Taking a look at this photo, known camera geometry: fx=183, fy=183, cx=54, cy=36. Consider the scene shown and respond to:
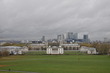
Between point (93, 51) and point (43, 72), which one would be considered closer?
point (43, 72)

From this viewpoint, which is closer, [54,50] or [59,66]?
[59,66]

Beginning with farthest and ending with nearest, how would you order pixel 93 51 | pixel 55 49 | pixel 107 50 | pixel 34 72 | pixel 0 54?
pixel 55 49
pixel 93 51
pixel 107 50
pixel 0 54
pixel 34 72

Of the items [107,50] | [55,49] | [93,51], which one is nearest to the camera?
[107,50]

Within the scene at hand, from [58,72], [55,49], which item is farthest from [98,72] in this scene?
[55,49]

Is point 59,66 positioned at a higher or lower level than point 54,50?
lower

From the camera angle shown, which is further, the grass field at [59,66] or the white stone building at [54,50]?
the white stone building at [54,50]

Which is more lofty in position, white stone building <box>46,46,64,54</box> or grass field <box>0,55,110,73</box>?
white stone building <box>46,46,64,54</box>

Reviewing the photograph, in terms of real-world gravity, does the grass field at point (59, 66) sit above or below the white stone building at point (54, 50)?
below

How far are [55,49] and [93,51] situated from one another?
24252 millimetres

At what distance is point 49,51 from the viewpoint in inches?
4112

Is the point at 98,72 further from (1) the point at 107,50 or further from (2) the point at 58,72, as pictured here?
(1) the point at 107,50

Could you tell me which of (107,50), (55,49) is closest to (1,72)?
(107,50)

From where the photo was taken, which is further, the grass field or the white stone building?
the white stone building

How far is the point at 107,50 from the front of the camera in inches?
3711
